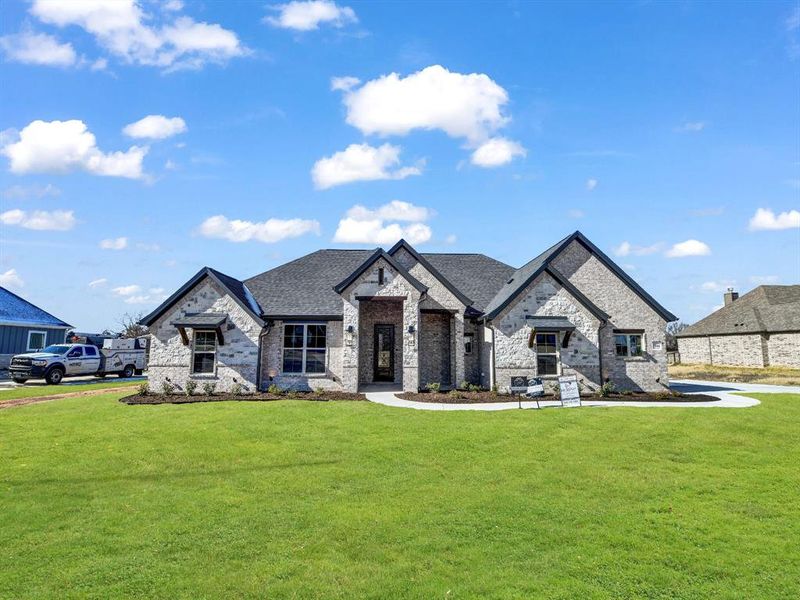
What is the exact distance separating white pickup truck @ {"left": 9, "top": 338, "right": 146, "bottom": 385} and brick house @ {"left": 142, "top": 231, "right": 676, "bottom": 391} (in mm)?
10947

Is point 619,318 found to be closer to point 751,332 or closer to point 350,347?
point 350,347

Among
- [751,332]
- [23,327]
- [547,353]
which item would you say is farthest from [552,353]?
[23,327]

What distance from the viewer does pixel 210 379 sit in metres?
19.9

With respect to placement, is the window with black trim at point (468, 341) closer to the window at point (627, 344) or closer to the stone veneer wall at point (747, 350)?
the window at point (627, 344)

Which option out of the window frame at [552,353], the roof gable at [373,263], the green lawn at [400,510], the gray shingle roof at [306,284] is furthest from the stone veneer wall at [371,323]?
the green lawn at [400,510]

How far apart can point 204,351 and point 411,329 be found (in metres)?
9.06

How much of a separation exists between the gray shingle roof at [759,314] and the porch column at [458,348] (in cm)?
3240

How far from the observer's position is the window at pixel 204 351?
20109 mm

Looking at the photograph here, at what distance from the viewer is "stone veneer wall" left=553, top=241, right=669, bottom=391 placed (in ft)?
69.1

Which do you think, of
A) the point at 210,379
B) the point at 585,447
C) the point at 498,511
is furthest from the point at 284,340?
the point at 498,511

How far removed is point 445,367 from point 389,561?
16.6 meters

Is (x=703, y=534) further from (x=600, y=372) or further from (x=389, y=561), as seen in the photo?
(x=600, y=372)

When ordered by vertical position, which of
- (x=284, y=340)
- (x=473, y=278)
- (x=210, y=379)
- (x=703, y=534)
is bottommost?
(x=703, y=534)

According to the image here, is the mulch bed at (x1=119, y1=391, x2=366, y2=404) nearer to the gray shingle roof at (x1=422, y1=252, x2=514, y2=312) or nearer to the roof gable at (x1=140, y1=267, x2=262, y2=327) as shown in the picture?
the roof gable at (x1=140, y1=267, x2=262, y2=327)
